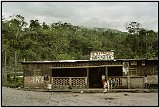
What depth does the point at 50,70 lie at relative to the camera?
23312mm

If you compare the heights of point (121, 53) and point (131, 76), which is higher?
point (121, 53)

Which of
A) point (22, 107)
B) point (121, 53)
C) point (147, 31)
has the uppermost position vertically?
point (147, 31)

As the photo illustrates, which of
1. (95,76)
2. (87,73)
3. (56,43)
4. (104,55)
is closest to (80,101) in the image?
(87,73)

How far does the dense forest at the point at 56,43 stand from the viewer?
4809 cm

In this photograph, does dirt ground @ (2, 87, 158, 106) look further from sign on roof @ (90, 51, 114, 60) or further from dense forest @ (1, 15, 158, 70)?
dense forest @ (1, 15, 158, 70)

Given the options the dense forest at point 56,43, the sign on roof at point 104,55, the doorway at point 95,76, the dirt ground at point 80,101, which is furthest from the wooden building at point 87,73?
the dense forest at point 56,43

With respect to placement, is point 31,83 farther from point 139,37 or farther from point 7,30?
point 139,37

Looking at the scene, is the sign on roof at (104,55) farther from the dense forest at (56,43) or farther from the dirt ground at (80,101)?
the dense forest at (56,43)

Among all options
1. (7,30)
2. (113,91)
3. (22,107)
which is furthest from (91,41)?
(22,107)

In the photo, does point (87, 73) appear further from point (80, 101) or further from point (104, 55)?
point (80, 101)

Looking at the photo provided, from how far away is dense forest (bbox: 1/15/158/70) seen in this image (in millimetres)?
48094

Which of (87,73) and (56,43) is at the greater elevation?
(56,43)

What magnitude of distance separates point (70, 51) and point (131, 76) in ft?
135

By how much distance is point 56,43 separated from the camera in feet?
181
